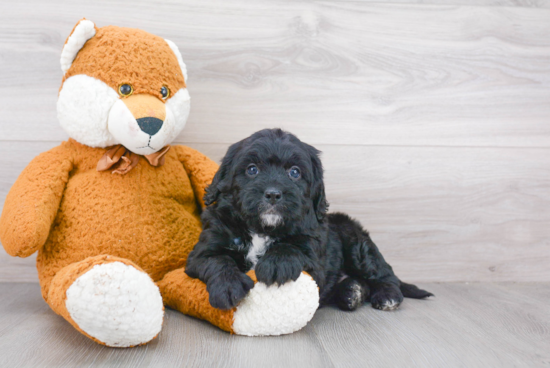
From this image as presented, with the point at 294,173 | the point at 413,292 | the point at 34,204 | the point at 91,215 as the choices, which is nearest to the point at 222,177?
the point at 294,173

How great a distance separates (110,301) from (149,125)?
23.7 inches

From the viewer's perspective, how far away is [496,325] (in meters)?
1.53

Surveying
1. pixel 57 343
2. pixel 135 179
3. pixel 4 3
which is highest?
pixel 4 3

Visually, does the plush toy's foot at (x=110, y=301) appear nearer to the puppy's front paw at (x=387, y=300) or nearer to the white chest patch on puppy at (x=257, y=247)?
the white chest patch on puppy at (x=257, y=247)

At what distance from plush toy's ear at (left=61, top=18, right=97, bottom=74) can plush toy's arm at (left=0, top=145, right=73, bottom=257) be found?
1.09 ft

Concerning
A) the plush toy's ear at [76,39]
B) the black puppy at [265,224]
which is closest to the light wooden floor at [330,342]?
the black puppy at [265,224]

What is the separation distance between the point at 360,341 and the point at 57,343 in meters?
0.90

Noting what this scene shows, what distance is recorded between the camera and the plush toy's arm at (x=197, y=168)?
69.4 inches

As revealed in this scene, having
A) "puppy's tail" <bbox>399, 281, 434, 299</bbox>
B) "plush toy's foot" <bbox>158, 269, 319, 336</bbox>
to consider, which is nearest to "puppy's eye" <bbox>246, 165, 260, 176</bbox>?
"plush toy's foot" <bbox>158, 269, 319, 336</bbox>

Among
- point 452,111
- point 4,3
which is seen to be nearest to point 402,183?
point 452,111

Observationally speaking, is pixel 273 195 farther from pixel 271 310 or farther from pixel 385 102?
pixel 385 102

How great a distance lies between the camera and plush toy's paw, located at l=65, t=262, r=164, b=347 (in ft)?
3.65

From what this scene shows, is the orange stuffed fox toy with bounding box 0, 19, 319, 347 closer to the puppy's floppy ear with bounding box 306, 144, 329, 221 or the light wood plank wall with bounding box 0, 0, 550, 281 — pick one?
the puppy's floppy ear with bounding box 306, 144, 329, 221

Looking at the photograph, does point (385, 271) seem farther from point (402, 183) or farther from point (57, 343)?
point (57, 343)
